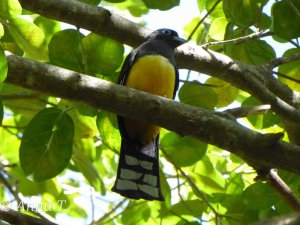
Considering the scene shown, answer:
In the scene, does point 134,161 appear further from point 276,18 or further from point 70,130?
point 276,18

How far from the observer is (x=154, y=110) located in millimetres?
2484

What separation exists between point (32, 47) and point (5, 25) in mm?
203

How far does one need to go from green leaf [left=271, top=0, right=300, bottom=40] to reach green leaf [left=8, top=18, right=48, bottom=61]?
1282mm

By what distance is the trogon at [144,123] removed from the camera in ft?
11.6

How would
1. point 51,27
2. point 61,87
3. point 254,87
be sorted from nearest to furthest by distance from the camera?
point 61,87
point 254,87
point 51,27

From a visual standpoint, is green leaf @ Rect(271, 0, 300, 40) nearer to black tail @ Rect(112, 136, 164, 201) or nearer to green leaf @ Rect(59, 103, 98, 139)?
black tail @ Rect(112, 136, 164, 201)

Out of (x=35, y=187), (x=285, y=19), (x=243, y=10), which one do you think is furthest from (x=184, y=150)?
(x=35, y=187)

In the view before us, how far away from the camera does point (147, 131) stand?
12.7 ft

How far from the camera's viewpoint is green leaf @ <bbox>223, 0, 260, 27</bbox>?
329 centimetres

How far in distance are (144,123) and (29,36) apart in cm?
111

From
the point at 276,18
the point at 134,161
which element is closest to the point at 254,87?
the point at 276,18

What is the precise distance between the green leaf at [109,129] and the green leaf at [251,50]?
2.88ft

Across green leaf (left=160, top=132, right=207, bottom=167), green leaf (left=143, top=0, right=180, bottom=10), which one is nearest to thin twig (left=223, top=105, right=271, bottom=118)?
green leaf (left=160, top=132, right=207, bottom=167)

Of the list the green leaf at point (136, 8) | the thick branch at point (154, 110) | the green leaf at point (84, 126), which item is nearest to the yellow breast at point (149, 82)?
the green leaf at point (84, 126)
